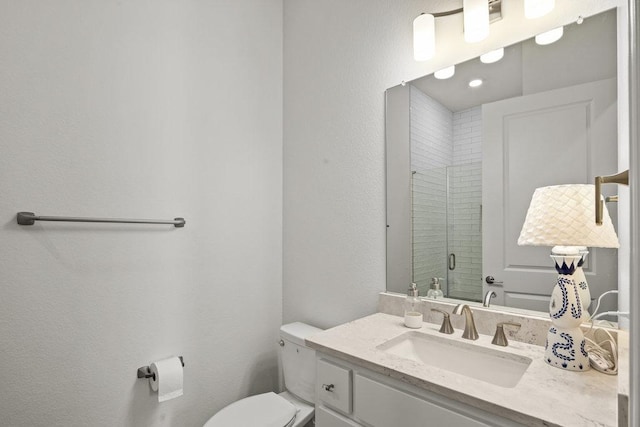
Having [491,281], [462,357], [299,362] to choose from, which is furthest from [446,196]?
[299,362]

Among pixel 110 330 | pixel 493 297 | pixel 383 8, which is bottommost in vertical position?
pixel 110 330

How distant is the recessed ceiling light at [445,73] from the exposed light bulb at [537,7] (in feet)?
0.93

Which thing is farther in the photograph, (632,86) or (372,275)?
(372,275)

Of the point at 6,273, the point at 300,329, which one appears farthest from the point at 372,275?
the point at 6,273

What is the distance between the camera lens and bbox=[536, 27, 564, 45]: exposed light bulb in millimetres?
1073

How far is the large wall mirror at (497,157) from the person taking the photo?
101 centimetres

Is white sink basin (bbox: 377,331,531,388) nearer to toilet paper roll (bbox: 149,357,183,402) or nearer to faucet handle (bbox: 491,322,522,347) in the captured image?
faucet handle (bbox: 491,322,522,347)

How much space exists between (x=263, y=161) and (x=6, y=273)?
1232 mm

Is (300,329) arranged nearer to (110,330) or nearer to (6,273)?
(110,330)

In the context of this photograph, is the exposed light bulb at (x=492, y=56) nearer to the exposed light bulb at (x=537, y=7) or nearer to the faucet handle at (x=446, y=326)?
the exposed light bulb at (x=537, y=7)

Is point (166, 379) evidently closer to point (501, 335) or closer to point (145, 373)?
point (145, 373)

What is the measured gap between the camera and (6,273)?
46.5 inches

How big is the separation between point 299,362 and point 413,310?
0.66m

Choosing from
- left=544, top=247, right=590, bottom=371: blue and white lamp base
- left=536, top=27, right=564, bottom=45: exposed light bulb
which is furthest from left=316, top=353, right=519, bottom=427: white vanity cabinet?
left=536, top=27, right=564, bottom=45: exposed light bulb
